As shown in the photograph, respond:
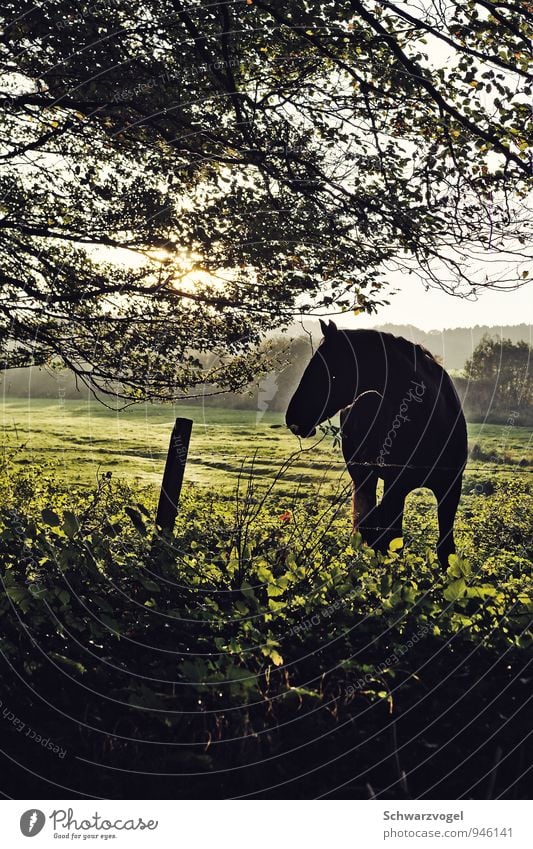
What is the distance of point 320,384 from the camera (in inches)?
366

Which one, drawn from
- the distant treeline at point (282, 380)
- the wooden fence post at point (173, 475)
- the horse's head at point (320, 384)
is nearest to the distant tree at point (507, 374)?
the distant treeline at point (282, 380)

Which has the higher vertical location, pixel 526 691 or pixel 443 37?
pixel 443 37

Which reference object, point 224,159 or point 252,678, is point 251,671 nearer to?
point 252,678

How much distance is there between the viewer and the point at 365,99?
387 inches

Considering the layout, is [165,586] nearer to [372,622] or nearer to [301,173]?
[372,622]

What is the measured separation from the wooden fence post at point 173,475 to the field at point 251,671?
142 cm

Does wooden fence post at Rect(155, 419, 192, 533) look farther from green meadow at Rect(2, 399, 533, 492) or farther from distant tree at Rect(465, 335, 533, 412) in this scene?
distant tree at Rect(465, 335, 533, 412)

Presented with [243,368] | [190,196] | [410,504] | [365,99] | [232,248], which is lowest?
[410,504]

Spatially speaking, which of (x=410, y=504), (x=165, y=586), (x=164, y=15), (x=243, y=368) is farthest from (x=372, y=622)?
(x=410, y=504)

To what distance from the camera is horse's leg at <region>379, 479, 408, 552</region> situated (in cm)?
Answer: 930

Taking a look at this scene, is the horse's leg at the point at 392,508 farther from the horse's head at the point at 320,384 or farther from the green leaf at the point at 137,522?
the green leaf at the point at 137,522

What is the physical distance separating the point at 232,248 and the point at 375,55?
2895 mm

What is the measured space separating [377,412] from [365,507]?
1138 millimetres

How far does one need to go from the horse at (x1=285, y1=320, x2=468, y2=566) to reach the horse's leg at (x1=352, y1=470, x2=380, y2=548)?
12 mm
